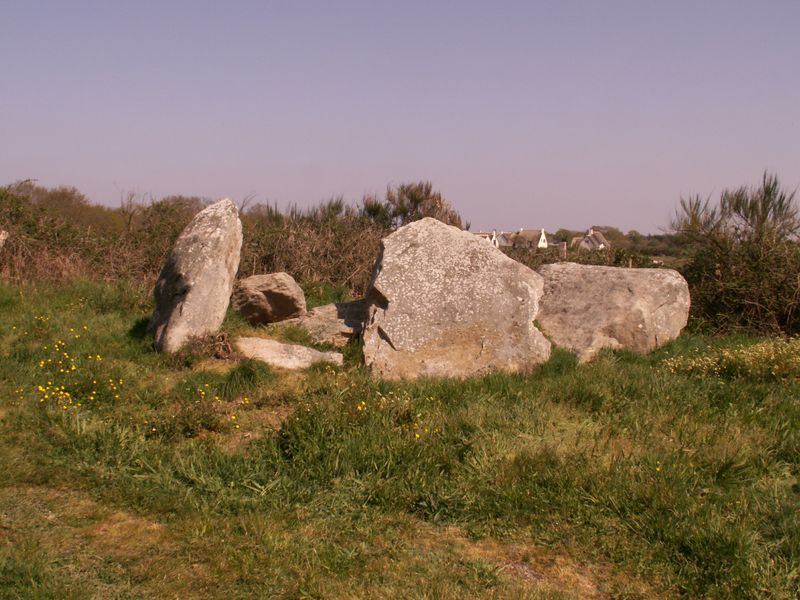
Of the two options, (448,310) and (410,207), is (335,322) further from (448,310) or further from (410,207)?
(410,207)

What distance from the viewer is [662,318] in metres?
9.99

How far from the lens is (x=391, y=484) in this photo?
510 centimetres

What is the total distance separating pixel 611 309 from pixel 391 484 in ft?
19.0

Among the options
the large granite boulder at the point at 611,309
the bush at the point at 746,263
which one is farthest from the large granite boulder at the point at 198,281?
the bush at the point at 746,263

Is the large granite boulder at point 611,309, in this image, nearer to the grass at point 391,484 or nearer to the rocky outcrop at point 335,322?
the grass at point 391,484

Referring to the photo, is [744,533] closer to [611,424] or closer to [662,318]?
[611,424]

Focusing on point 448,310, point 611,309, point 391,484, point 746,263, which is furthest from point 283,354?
point 746,263

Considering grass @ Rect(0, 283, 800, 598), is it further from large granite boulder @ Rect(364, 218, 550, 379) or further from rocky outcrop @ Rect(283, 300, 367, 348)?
rocky outcrop @ Rect(283, 300, 367, 348)

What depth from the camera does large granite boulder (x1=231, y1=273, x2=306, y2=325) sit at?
9.64 meters

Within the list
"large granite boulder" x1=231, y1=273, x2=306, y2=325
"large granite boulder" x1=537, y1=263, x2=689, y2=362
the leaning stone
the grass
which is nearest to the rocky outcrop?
"large granite boulder" x1=231, y1=273, x2=306, y2=325

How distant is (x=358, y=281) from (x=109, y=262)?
4389 millimetres

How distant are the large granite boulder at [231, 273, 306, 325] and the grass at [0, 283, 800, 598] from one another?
6.98ft

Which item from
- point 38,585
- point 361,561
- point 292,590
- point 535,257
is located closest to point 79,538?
point 38,585

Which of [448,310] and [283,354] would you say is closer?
[283,354]
